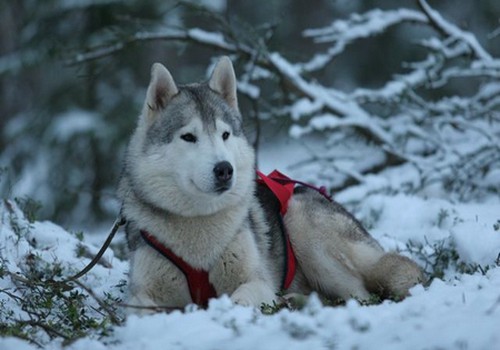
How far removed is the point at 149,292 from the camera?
430 cm

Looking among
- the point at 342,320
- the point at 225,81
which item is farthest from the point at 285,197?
the point at 342,320

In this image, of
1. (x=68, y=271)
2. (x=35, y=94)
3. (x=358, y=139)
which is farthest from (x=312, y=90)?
(x=35, y=94)

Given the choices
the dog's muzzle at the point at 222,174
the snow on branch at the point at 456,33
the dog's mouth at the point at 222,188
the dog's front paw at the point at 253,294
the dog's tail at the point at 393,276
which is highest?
the snow on branch at the point at 456,33

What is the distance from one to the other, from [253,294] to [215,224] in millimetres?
553

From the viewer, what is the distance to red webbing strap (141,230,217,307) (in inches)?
171

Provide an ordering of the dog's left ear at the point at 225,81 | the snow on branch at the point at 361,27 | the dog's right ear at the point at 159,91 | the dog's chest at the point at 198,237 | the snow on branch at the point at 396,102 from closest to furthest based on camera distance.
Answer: the dog's chest at the point at 198,237
the dog's right ear at the point at 159,91
the dog's left ear at the point at 225,81
the snow on branch at the point at 396,102
the snow on branch at the point at 361,27

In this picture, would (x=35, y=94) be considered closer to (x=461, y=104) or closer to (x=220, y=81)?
(x=461, y=104)

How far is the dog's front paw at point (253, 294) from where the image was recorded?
411 centimetres

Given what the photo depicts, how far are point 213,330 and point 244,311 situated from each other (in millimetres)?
263

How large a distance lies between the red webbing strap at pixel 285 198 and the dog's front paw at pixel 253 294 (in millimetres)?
510

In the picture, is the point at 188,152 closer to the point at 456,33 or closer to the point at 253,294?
the point at 253,294

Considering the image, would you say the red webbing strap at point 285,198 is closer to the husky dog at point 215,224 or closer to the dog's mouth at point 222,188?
the husky dog at point 215,224

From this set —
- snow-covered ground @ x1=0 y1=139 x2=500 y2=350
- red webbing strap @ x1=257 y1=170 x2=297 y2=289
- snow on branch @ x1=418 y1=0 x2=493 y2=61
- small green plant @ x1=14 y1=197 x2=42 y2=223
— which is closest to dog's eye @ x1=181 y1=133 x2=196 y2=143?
red webbing strap @ x1=257 y1=170 x2=297 y2=289

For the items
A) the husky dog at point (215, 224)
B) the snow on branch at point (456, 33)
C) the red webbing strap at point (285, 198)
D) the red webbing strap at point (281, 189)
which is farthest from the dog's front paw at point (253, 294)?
the snow on branch at point (456, 33)
